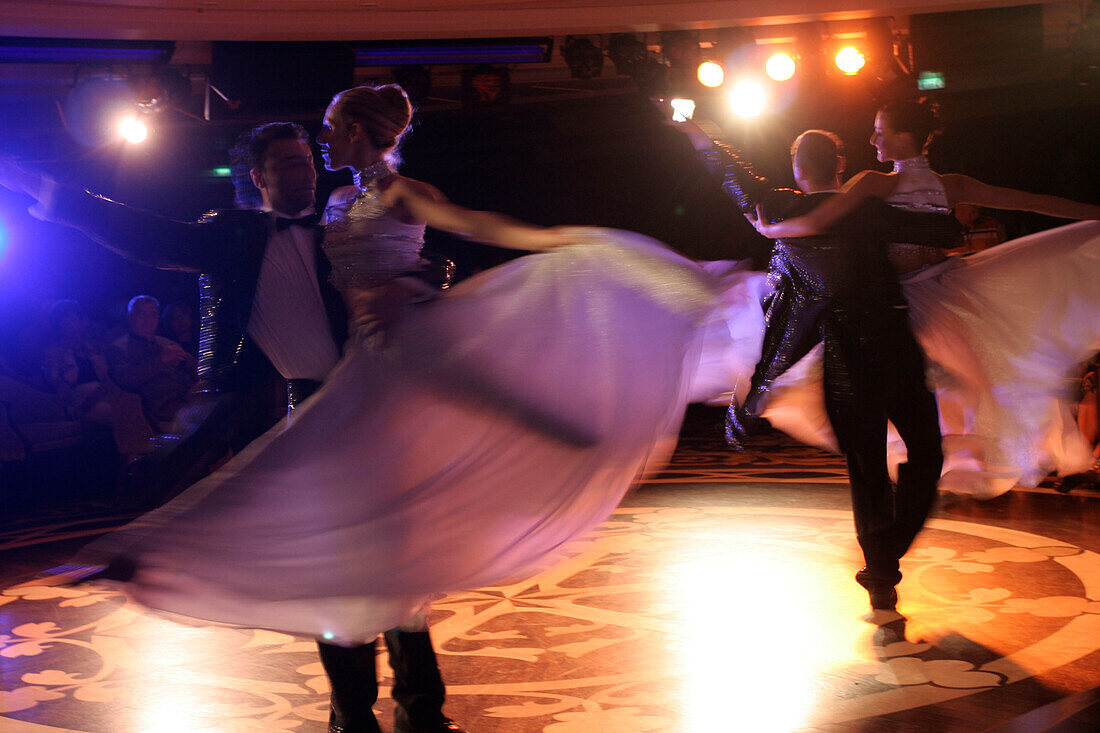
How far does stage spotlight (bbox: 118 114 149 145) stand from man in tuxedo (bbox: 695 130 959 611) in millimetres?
6416

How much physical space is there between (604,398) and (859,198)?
1461 millimetres

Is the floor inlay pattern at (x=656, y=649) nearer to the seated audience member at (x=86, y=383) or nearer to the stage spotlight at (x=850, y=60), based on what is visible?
the seated audience member at (x=86, y=383)

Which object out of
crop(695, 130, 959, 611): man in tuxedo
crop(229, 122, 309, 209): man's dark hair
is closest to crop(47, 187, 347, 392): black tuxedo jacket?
crop(229, 122, 309, 209): man's dark hair

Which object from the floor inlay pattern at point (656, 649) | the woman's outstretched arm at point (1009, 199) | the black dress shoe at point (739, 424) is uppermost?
the woman's outstretched arm at point (1009, 199)

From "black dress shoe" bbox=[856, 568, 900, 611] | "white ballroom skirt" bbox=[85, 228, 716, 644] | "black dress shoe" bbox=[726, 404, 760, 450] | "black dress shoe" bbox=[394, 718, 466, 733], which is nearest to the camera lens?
"white ballroom skirt" bbox=[85, 228, 716, 644]

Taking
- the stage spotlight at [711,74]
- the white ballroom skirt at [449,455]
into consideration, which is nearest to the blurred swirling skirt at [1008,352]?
the white ballroom skirt at [449,455]

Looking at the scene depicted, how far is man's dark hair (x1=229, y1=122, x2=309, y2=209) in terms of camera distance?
2.44m

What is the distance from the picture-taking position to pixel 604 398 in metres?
2.41

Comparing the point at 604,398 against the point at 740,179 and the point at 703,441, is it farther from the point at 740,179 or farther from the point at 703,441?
the point at 703,441

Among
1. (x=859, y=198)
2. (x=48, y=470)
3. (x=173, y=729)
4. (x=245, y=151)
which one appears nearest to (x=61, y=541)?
(x=48, y=470)

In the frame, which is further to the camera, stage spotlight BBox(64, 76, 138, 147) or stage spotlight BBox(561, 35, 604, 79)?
stage spotlight BBox(561, 35, 604, 79)

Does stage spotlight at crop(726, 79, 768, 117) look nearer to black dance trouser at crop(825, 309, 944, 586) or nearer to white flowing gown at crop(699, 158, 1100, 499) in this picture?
white flowing gown at crop(699, 158, 1100, 499)

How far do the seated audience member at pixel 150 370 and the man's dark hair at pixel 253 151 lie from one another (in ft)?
17.9

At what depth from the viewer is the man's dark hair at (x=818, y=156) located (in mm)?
3443
